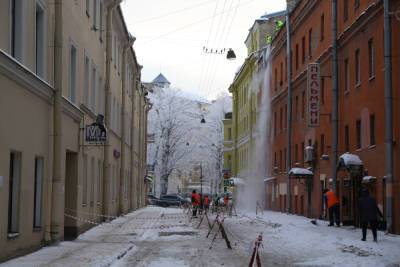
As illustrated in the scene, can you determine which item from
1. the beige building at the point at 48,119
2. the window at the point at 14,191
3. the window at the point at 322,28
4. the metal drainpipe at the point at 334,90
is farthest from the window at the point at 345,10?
the window at the point at 14,191

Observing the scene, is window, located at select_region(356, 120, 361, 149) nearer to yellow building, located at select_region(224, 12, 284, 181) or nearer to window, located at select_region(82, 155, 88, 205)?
window, located at select_region(82, 155, 88, 205)

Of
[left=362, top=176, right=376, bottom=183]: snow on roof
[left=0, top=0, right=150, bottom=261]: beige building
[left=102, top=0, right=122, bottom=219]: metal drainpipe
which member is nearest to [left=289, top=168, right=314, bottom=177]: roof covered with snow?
[left=362, top=176, right=376, bottom=183]: snow on roof

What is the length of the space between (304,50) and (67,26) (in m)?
21.7

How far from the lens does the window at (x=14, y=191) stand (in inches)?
532

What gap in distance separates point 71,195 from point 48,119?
431 cm

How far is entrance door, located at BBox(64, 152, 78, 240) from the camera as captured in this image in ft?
64.3

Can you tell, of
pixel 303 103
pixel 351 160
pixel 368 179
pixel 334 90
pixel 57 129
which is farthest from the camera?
pixel 303 103

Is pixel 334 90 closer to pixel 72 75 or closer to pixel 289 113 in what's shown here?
pixel 289 113

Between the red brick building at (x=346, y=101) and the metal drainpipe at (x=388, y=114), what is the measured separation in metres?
0.21

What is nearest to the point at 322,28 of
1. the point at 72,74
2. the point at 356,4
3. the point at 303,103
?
the point at 303,103

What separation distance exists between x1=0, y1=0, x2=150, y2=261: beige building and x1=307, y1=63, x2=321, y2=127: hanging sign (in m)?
10.2

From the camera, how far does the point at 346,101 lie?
2792cm

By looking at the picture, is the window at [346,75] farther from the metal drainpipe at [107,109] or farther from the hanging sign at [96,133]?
the hanging sign at [96,133]

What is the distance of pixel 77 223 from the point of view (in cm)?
1988
